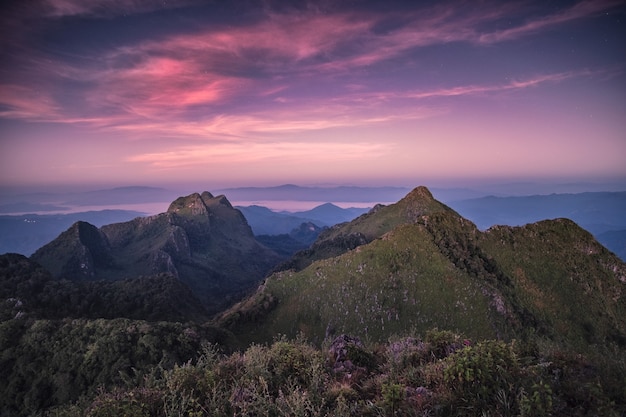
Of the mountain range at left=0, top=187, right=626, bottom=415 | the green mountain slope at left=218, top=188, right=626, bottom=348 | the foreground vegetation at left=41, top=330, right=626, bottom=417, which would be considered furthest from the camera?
the green mountain slope at left=218, top=188, right=626, bottom=348

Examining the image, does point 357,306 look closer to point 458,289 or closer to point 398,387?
point 458,289

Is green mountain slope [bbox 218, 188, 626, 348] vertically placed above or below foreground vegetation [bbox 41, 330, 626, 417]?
below

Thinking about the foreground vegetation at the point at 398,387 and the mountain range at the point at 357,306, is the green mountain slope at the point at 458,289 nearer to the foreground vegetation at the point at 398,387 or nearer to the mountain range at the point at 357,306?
the mountain range at the point at 357,306

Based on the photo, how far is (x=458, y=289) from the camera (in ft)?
313

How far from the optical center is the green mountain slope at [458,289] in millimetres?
91438

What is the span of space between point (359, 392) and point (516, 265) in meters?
124

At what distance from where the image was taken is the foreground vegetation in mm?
8516

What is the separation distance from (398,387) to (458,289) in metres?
97.3

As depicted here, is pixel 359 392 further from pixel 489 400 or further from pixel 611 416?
pixel 611 416

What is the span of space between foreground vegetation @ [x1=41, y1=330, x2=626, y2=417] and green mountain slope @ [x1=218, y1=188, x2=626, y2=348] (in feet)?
255

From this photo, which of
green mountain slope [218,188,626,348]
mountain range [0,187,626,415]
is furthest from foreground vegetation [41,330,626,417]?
green mountain slope [218,188,626,348]

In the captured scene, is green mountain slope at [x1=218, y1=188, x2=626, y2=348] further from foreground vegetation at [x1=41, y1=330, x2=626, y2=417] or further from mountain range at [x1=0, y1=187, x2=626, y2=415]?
foreground vegetation at [x1=41, y1=330, x2=626, y2=417]

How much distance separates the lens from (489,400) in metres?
8.77

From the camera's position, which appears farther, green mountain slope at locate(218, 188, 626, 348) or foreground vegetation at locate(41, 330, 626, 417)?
green mountain slope at locate(218, 188, 626, 348)
